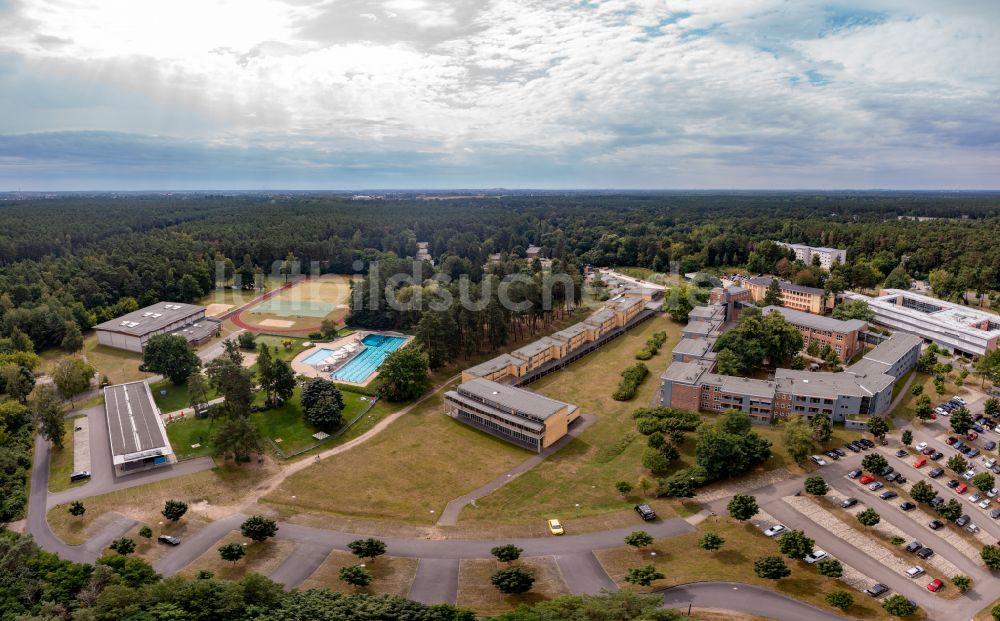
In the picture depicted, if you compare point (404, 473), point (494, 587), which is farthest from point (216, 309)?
point (494, 587)

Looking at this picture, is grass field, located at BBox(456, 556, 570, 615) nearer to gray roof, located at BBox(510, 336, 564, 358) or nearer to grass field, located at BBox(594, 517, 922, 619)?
grass field, located at BBox(594, 517, 922, 619)

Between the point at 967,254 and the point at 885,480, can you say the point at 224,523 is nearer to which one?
the point at 885,480

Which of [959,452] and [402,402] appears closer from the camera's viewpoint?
[959,452]

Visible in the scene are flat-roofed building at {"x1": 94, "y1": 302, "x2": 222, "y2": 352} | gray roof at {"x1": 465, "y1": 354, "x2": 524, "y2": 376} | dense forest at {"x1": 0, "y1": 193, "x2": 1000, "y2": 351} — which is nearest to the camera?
gray roof at {"x1": 465, "y1": 354, "x2": 524, "y2": 376}

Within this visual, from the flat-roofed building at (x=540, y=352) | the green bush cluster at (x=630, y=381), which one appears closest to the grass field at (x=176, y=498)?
the flat-roofed building at (x=540, y=352)

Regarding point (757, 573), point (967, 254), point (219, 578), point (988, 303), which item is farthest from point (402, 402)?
point (967, 254)

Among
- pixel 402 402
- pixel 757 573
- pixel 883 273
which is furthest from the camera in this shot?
pixel 883 273

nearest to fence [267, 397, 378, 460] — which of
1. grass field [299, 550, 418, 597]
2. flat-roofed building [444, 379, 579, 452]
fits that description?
flat-roofed building [444, 379, 579, 452]
